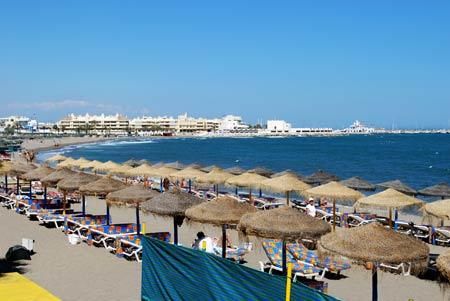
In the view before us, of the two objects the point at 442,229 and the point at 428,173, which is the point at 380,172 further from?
the point at 442,229

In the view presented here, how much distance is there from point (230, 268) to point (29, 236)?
979 centimetres

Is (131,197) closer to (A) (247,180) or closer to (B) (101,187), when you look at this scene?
(B) (101,187)

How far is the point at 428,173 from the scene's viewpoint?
4700cm

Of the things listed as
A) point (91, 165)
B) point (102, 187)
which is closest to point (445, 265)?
point (102, 187)

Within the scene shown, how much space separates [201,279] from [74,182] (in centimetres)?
955

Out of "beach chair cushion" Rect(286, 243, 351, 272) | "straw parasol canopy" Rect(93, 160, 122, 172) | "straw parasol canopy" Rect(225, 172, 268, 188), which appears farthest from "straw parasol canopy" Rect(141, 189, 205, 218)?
"straw parasol canopy" Rect(93, 160, 122, 172)

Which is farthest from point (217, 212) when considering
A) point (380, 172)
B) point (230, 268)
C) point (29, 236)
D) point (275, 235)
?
point (380, 172)

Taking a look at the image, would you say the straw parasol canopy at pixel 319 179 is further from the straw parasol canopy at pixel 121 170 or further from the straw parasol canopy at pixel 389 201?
the straw parasol canopy at pixel 121 170

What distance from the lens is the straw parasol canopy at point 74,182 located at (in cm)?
1348

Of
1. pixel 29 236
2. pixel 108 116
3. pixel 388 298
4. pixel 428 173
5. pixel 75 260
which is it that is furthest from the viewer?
pixel 108 116

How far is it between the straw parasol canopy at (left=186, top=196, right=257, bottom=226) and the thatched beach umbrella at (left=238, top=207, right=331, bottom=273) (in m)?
0.53

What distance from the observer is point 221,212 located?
874 cm

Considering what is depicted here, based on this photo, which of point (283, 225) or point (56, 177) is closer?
point (283, 225)

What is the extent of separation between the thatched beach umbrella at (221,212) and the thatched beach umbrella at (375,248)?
228cm
